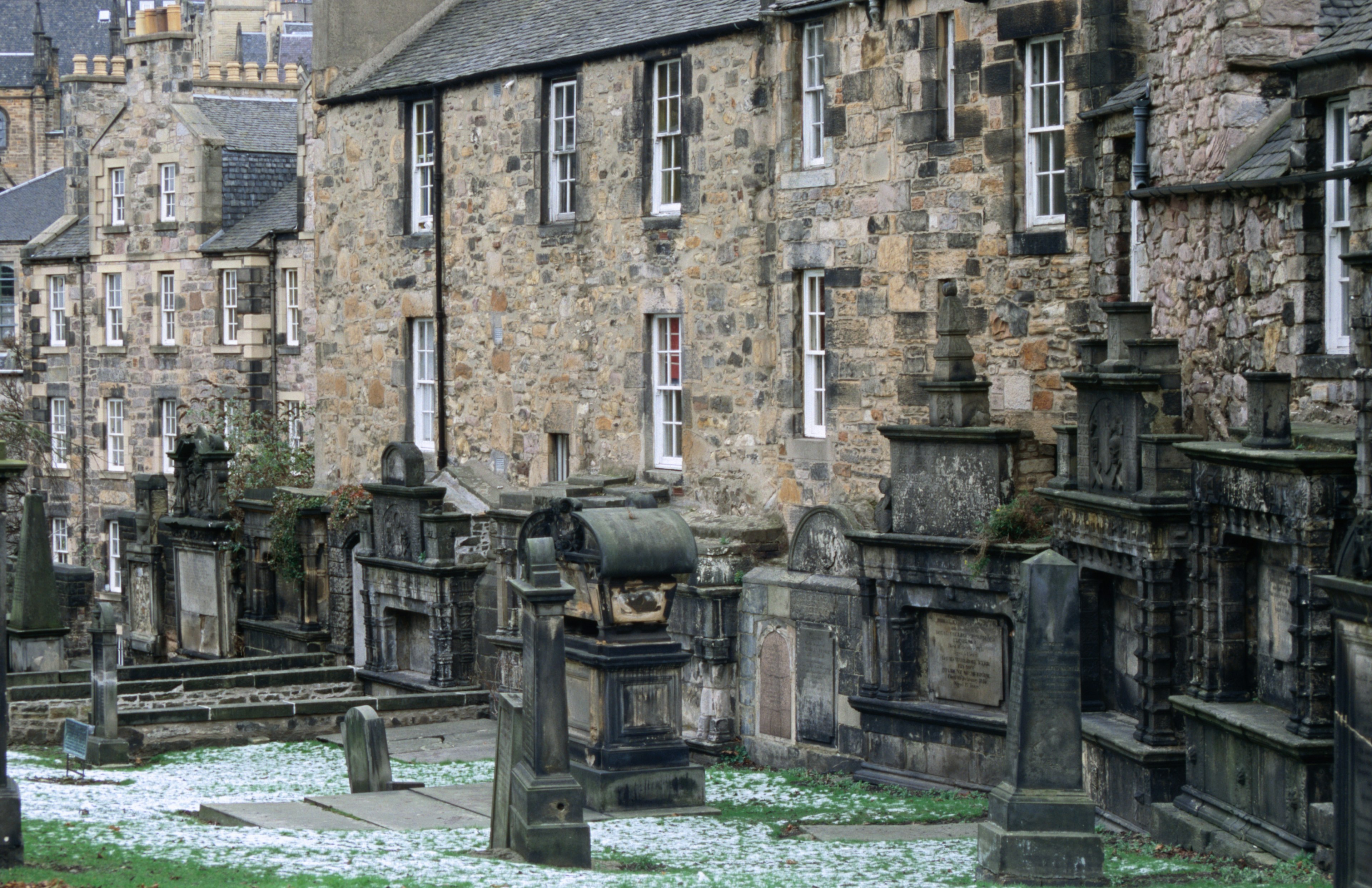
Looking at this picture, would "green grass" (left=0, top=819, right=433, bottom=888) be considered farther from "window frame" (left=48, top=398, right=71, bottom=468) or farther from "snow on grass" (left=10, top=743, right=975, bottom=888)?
"window frame" (left=48, top=398, right=71, bottom=468)

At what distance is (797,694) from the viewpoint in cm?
1903

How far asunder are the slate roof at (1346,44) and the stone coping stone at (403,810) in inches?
313

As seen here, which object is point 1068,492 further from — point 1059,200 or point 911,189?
point 911,189

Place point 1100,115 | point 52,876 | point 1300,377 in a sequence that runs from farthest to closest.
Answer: point 1100,115, point 1300,377, point 52,876

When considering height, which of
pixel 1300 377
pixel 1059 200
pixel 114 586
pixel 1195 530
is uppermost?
pixel 1059 200

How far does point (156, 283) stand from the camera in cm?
3738

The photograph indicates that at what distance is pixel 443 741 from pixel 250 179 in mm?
19640

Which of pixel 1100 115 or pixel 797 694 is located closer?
pixel 1100 115

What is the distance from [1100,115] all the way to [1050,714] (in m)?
6.94

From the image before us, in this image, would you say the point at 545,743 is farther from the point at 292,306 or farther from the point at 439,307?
the point at 292,306

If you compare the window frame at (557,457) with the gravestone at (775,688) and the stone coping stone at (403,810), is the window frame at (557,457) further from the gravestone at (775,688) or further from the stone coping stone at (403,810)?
the stone coping stone at (403,810)

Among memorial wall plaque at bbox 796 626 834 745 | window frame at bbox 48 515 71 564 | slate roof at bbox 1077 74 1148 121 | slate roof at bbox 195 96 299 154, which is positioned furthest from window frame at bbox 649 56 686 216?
window frame at bbox 48 515 71 564

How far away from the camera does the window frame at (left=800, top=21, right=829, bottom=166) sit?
1961 centimetres

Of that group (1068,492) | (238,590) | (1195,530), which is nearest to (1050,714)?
(1195,530)
